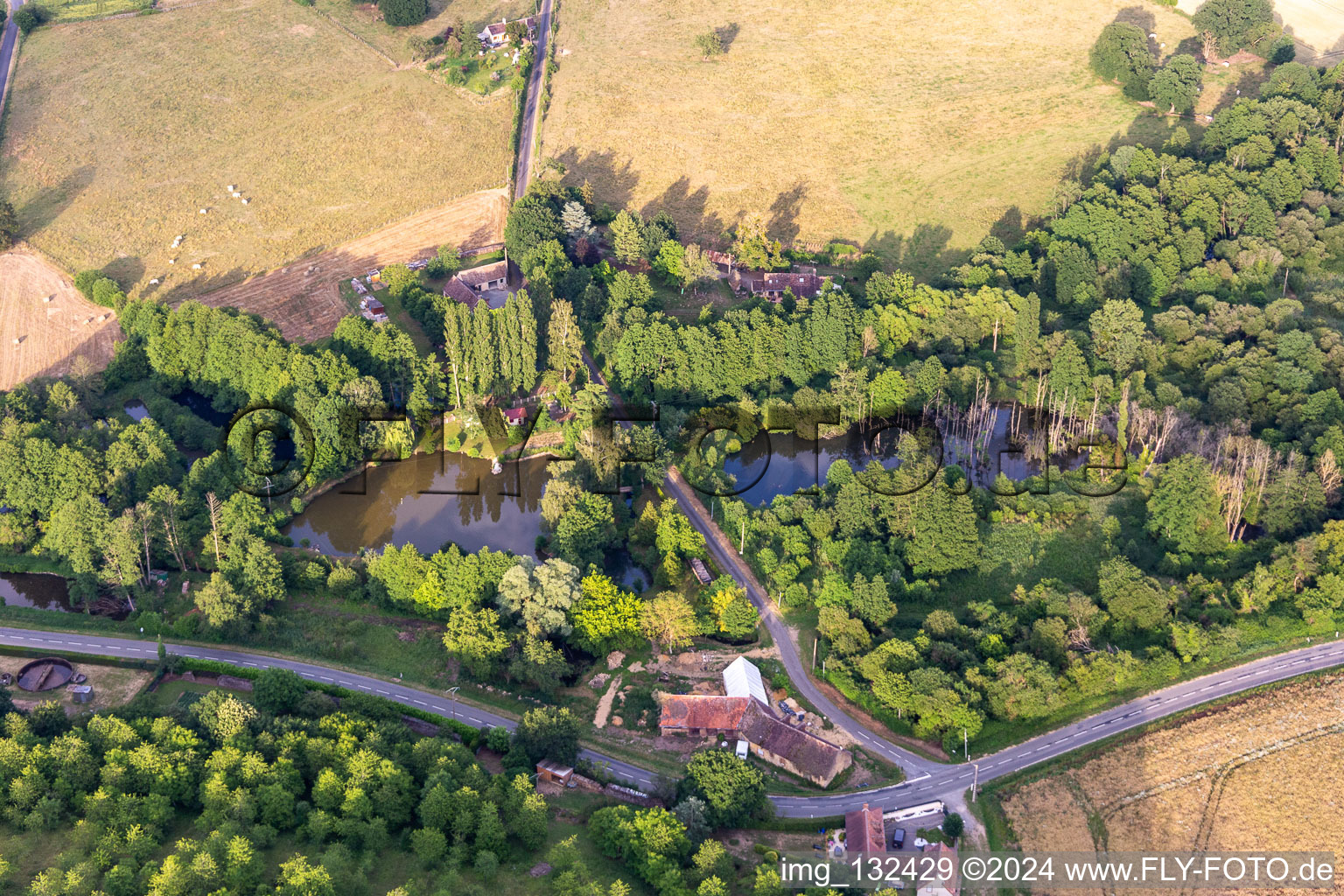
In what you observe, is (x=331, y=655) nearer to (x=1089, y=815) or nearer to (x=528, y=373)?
(x=528, y=373)

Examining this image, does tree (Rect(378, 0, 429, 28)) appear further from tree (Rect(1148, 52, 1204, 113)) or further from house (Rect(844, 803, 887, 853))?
house (Rect(844, 803, 887, 853))

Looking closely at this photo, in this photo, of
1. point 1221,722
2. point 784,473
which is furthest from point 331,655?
point 1221,722

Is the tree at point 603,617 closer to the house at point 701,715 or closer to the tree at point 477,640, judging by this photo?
the tree at point 477,640

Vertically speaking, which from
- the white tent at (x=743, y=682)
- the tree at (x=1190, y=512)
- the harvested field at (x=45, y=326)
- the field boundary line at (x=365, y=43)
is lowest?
the harvested field at (x=45, y=326)

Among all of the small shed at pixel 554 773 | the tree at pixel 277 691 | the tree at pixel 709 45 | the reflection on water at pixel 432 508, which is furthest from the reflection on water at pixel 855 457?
the tree at pixel 709 45

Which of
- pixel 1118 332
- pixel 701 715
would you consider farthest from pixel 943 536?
pixel 1118 332

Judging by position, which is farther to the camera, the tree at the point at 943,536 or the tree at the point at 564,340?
the tree at the point at 564,340
